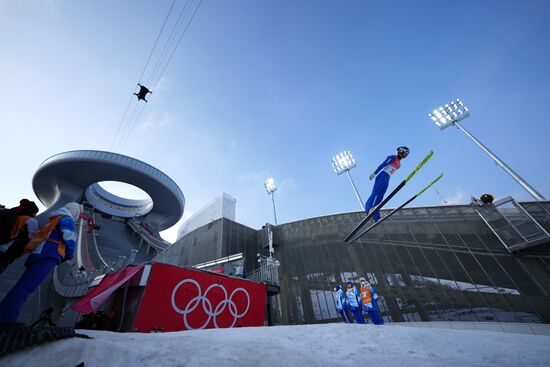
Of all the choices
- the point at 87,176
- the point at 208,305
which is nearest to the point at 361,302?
the point at 208,305

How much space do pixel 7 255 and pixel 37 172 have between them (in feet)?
165

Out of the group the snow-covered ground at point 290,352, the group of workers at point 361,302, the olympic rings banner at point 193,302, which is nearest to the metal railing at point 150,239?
the olympic rings banner at point 193,302

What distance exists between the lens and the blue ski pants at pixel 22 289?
2771 millimetres

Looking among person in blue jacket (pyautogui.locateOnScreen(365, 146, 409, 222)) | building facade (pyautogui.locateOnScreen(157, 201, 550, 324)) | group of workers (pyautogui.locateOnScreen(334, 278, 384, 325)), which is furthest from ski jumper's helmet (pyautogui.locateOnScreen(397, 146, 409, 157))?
building facade (pyautogui.locateOnScreen(157, 201, 550, 324))

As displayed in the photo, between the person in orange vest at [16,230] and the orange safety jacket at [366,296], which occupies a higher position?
the person in orange vest at [16,230]

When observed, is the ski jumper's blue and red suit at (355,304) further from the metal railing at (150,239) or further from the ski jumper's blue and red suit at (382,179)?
the metal railing at (150,239)

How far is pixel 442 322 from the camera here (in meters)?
10.5

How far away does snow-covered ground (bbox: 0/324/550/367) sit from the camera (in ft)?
6.00

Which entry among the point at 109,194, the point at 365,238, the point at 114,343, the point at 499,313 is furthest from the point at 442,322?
the point at 109,194

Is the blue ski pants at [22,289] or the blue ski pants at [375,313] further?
the blue ski pants at [375,313]

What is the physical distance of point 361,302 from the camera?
10.3m

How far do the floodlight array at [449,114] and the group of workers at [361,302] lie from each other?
75.1 feet

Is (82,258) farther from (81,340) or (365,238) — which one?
(365,238)

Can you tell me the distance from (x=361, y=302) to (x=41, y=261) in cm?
1162
